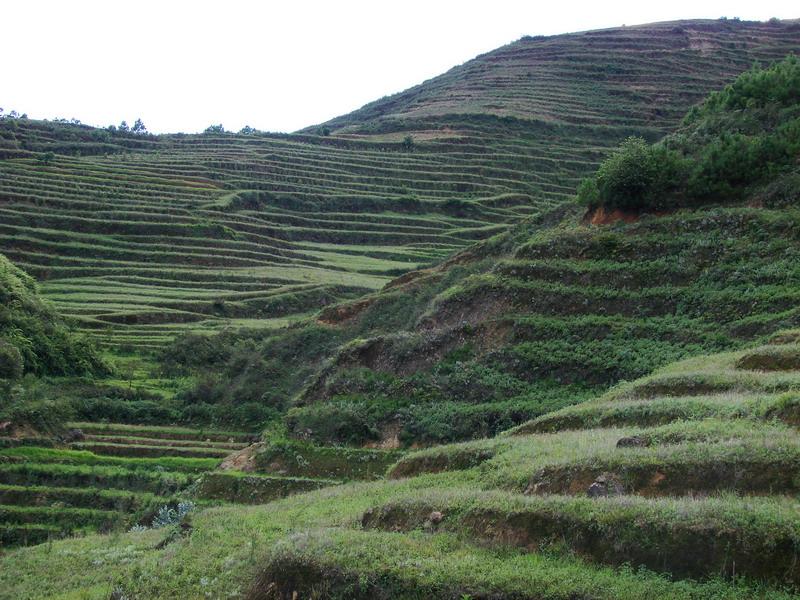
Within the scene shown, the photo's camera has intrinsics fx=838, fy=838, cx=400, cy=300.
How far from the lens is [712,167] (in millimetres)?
28953

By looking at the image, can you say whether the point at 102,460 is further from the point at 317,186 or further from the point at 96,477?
the point at 317,186

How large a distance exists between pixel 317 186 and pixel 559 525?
73261mm

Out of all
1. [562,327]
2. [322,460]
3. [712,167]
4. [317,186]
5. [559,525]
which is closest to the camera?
[559,525]

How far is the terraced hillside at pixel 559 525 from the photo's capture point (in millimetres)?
9039

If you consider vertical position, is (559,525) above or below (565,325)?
above

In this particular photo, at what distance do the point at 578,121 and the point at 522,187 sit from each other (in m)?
18.2

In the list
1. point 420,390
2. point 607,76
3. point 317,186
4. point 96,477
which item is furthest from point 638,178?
point 607,76

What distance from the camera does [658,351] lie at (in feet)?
75.4

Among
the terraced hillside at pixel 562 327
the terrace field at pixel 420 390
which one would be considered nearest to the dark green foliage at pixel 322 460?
the terrace field at pixel 420 390

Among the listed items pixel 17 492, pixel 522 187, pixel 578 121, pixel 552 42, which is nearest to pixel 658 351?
pixel 17 492

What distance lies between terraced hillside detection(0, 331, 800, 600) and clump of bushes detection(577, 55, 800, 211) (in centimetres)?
1230

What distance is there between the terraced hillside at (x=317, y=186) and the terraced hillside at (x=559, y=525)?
109ft

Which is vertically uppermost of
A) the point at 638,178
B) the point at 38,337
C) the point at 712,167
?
the point at 712,167

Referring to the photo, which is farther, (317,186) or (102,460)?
(317,186)
